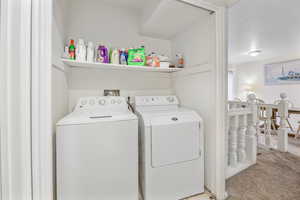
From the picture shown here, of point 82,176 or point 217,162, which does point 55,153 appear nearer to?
point 82,176

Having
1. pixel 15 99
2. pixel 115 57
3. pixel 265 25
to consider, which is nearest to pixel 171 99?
pixel 115 57

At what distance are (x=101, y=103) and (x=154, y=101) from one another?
663 millimetres

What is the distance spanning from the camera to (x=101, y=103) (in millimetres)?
1538

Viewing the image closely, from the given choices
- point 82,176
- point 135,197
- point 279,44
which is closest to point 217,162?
point 135,197

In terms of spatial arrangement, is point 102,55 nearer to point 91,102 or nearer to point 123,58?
point 123,58

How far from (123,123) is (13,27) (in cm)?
88

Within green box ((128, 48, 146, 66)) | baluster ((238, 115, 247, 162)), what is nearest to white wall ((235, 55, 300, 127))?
baluster ((238, 115, 247, 162))

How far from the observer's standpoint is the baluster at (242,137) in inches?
75.1

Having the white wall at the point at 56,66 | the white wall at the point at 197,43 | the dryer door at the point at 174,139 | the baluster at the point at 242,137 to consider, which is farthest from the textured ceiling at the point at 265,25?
the white wall at the point at 56,66

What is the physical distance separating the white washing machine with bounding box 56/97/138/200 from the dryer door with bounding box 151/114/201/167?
8.1 inches

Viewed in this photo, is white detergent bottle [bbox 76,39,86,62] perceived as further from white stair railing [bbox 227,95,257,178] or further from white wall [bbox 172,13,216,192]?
white stair railing [bbox 227,95,257,178]

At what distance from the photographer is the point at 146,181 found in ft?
4.01

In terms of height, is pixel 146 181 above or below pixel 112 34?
below

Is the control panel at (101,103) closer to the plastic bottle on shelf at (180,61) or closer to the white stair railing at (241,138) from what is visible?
the plastic bottle on shelf at (180,61)
